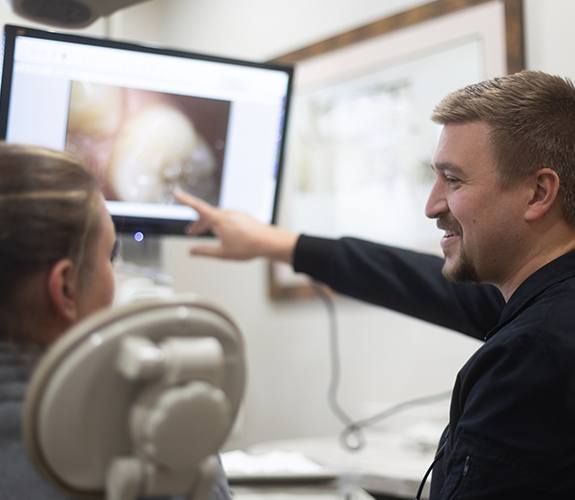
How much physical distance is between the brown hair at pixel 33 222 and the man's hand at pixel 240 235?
3.25 ft

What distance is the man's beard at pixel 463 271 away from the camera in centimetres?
133

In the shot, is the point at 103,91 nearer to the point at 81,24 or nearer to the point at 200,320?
the point at 81,24

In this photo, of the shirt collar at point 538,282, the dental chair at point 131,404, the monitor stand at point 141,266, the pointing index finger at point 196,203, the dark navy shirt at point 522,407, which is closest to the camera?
the dental chair at point 131,404

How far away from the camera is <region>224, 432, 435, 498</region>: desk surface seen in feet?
5.35

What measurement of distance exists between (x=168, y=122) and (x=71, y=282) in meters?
1.02

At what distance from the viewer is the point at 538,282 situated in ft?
4.00

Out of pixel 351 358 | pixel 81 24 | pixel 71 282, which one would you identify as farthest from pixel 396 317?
pixel 71 282

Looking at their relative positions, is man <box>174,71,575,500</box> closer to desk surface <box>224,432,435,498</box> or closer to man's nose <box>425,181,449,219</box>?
man's nose <box>425,181,449,219</box>

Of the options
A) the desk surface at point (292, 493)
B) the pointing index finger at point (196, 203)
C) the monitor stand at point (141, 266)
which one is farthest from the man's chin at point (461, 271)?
the monitor stand at point (141, 266)

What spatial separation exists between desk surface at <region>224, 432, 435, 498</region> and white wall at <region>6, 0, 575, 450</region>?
19 centimetres

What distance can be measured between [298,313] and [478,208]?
1.26m

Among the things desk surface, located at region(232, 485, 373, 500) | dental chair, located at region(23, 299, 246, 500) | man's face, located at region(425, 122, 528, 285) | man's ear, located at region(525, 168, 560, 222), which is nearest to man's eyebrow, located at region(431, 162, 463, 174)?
man's face, located at region(425, 122, 528, 285)

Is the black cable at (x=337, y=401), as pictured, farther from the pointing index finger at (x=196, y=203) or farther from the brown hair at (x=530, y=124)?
the brown hair at (x=530, y=124)

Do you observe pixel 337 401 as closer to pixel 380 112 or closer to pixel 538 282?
pixel 380 112
